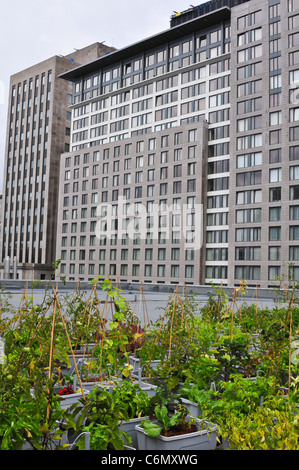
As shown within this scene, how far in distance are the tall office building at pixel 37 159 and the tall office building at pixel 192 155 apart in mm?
8011

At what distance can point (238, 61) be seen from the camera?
58.1 meters

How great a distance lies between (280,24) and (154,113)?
2033 cm

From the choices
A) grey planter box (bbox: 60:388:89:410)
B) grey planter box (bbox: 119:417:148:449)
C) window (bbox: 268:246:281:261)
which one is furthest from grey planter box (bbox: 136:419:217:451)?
window (bbox: 268:246:281:261)

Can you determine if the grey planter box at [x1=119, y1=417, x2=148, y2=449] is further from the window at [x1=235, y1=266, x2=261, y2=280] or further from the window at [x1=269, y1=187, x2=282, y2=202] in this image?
the window at [x1=269, y1=187, x2=282, y2=202]

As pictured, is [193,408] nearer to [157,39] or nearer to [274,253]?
[274,253]

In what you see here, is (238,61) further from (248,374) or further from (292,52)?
(248,374)

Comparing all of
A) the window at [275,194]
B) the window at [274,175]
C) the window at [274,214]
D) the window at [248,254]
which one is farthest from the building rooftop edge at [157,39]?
the window at [248,254]

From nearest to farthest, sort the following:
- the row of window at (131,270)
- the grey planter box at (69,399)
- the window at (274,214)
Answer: the grey planter box at (69,399)
the window at (274,214)
the row of window at (131,270)

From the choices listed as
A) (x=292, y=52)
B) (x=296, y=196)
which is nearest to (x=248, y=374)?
(x=296, y=196)

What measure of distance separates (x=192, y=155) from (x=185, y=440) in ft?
191

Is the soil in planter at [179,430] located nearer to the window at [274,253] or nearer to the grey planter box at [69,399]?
the grey planter box at [69,399]

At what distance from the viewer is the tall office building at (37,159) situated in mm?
84000

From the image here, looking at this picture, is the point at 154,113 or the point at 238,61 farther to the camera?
the point at 154,113

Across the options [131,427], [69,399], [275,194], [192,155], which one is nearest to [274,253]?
[275,194]
